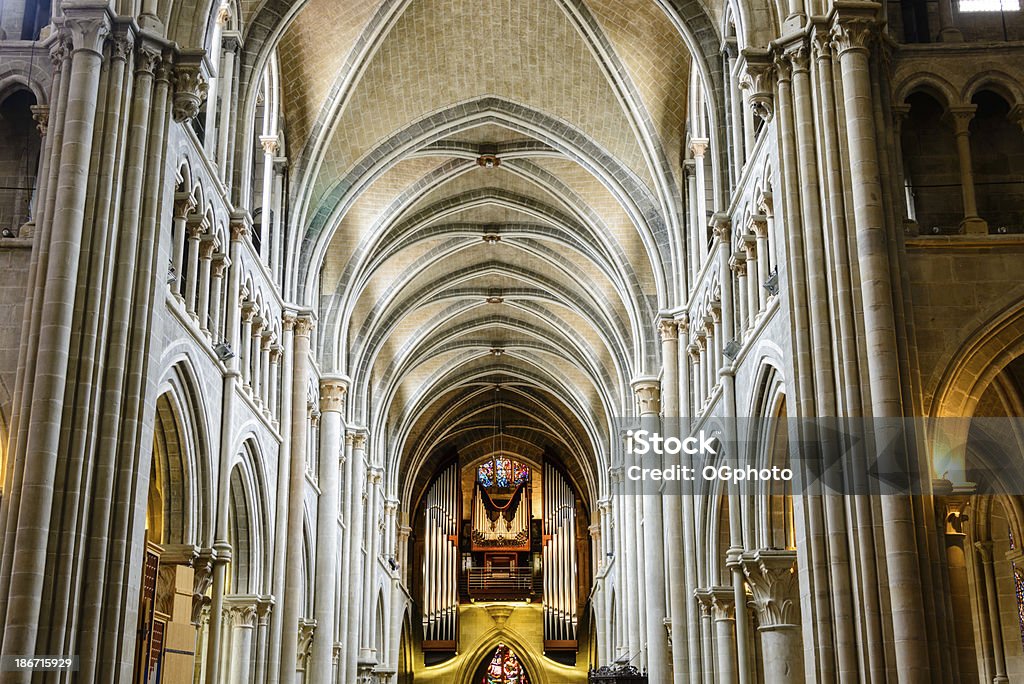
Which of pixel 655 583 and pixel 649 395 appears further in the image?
pixel 649 395

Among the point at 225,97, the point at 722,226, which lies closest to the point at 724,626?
the point at 722,226

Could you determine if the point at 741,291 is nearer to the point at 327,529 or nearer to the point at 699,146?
the point at 699,146

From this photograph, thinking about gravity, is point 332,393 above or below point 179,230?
above

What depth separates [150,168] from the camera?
52.4 ft

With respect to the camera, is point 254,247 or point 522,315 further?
point 522,315

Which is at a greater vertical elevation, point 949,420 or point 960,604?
point 949,420

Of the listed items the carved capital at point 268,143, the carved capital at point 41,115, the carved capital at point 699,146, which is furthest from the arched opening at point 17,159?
the carved capital at point 699,146

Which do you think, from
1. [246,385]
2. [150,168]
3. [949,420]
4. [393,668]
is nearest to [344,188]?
[246,385]

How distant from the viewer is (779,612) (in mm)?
18016

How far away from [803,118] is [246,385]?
1202 cm

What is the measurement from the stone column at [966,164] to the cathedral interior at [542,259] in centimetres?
5

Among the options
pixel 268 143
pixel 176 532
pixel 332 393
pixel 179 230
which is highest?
pixel 268 143

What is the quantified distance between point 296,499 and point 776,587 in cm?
1201

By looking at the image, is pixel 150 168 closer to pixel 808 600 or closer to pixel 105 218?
pixel 105 218
